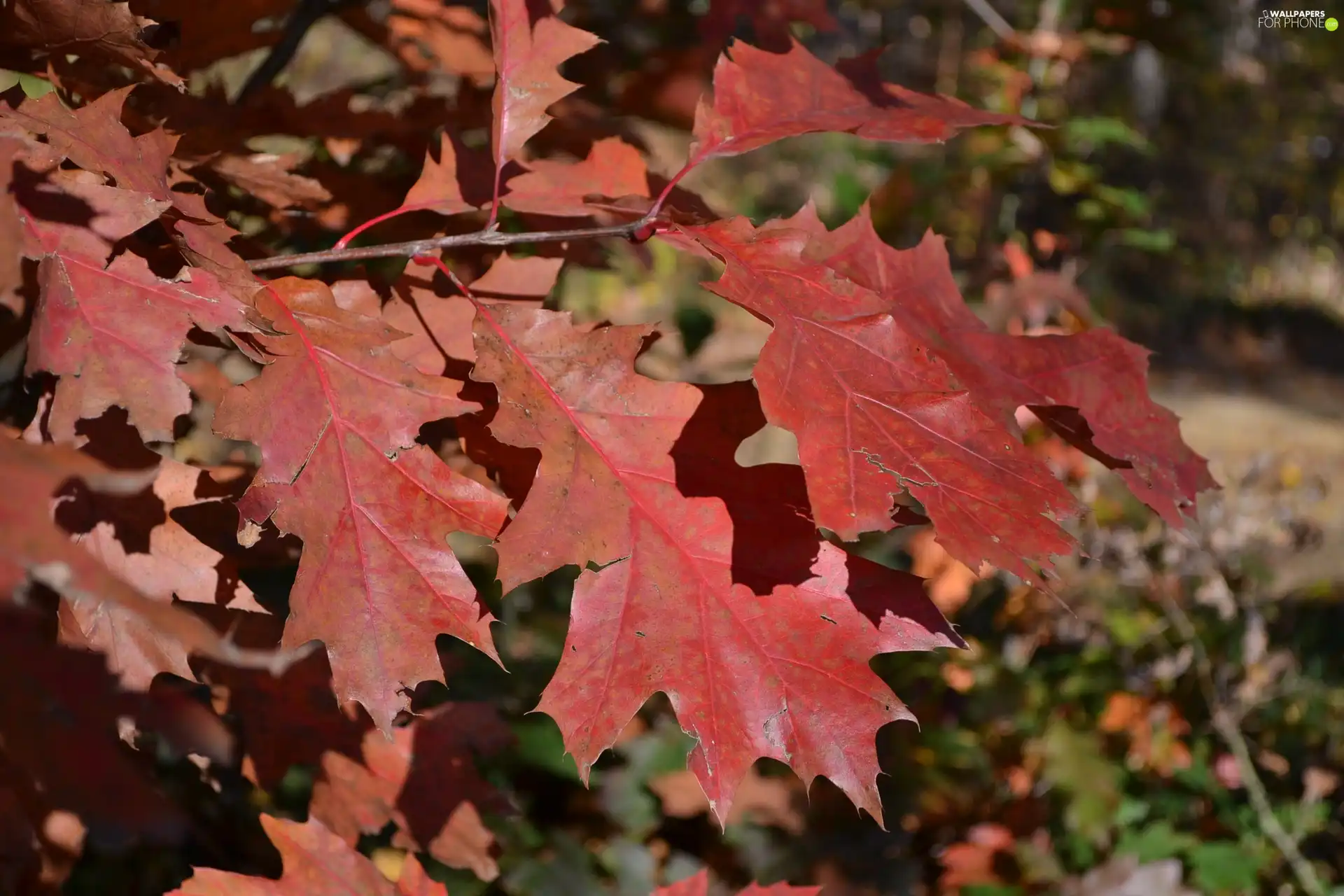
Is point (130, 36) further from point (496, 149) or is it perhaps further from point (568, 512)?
point (568, 512)

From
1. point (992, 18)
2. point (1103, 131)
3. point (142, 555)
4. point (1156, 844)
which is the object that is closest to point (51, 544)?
point (142, 555)

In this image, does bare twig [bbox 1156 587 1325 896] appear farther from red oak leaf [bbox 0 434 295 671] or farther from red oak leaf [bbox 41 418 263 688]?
red oak leaf [bbox 0 434 295 671]

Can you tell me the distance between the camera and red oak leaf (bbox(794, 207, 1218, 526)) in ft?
2.69

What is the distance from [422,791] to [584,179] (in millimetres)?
580

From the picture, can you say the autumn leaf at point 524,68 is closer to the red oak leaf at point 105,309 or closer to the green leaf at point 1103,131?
the red oak leaf at point 105,309

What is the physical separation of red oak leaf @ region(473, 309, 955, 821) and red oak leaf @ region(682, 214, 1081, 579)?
0.30 feet

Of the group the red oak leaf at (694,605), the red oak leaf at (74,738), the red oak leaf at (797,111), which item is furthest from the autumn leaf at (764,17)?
the red oak leaf at (74,738)

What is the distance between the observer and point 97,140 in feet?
2.27

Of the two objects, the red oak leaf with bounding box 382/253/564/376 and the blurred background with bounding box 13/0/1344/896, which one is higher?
the red oak leaf with bounding box 382/253/564/376

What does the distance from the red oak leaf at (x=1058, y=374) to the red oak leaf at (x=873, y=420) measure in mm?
116

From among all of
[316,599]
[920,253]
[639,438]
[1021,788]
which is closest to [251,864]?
[316,599]

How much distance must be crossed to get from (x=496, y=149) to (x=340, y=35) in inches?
144

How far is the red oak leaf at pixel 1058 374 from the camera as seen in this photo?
0.82m

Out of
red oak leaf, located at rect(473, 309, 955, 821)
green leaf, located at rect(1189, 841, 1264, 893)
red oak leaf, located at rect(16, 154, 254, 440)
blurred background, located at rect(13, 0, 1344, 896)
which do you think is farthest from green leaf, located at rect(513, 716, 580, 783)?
red oak leaf, located at rect(16, 154, 254, 440)
